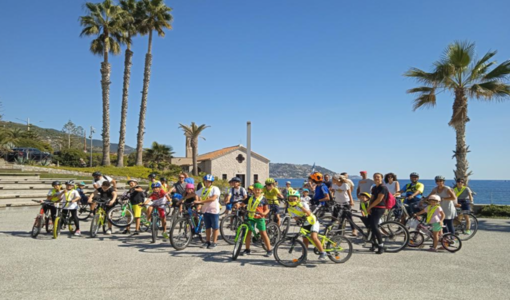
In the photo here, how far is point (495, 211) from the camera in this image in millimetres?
16297

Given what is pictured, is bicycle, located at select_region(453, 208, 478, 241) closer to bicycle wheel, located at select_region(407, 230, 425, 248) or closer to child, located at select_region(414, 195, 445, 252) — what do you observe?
child, located at select_region(414, 195, 445, 252)

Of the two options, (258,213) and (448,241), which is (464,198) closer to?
(448,241)

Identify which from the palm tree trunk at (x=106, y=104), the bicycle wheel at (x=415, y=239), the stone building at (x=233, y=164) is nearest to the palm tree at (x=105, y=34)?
the palm tree trunk at (x=106, y=104)

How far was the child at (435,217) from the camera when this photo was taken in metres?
8.32

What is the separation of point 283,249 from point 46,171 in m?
25.6

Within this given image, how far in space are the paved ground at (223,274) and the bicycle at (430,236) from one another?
0.24 metres

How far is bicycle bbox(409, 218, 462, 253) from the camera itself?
8266mm

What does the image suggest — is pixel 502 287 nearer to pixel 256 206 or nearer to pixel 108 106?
pixel 256 206

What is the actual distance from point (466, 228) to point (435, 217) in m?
2.50

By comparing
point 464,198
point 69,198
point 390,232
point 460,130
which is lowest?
point 390,232

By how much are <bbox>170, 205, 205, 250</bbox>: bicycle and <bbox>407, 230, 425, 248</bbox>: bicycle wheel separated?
17.9ft

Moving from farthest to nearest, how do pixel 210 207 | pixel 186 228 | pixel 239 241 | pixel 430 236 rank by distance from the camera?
pixel 186 228 < pixel 430 236 < pixel 210 207 < pixel 239 241

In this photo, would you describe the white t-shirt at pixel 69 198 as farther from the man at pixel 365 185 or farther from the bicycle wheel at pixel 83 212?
the man at pixel 365 185

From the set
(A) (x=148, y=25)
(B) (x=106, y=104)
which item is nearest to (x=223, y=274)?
(B) (x=106, y=104)
